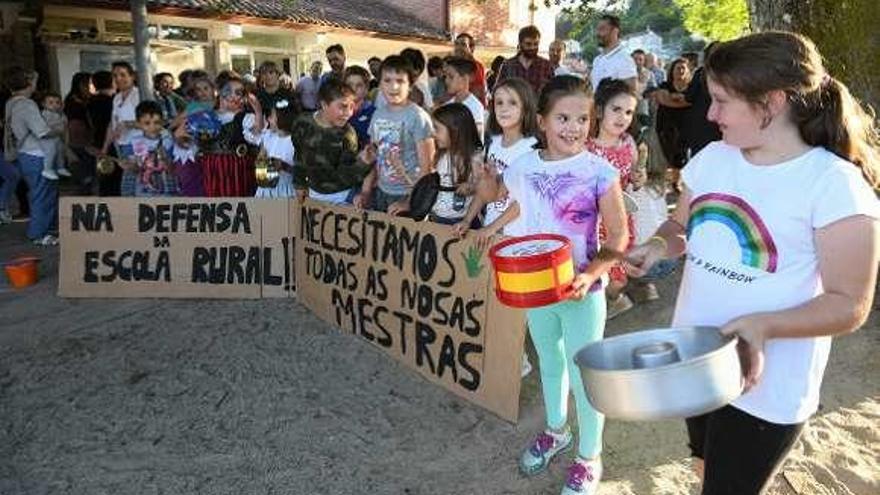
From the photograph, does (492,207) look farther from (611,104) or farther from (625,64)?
(625,64)

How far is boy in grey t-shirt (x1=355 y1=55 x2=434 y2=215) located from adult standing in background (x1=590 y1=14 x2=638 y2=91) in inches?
109

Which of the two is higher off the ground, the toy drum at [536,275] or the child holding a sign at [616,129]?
the child holding a sign at [616,129]

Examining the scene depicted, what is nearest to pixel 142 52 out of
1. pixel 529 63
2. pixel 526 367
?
pixel 529 63

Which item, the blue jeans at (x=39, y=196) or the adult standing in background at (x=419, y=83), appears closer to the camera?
the adult standing in background at (x=419, y=83)

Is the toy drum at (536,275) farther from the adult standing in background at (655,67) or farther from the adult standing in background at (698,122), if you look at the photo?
the adult standing in background at (655,67)

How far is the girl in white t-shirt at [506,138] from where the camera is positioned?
3516 mm

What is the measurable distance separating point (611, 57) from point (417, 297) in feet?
13.3

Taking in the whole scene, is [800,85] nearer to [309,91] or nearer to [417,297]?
[417,297]

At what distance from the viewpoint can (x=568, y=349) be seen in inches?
117

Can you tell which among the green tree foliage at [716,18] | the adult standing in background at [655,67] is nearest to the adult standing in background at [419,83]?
the adult standing in background at [655,67]

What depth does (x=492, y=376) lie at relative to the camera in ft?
12.3

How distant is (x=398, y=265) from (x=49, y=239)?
5.77 metres

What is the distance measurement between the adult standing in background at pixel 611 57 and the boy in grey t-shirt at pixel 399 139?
2.78 meters

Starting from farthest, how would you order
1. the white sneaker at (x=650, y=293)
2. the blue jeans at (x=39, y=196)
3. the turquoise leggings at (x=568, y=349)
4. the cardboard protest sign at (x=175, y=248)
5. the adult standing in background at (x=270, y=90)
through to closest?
the blue jeans at (x=39, y=196) → the adult standing in background at (x=270, y=90) → the cardboard protest sign at (x=175, y=248) → the white sneaker at (x=650, y=293) → the turquoise leggings at (x=568, y=349)
